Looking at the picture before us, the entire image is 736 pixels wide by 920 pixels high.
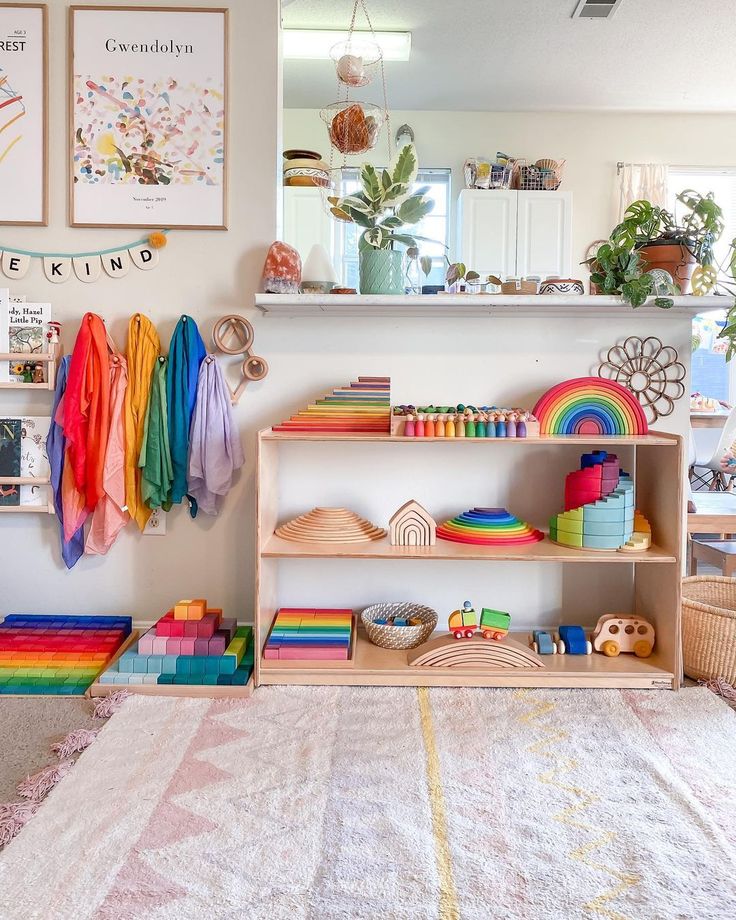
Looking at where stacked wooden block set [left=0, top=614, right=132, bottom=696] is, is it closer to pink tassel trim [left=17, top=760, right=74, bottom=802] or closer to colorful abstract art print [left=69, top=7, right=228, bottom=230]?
pink tassel trim [left=17, top=760, right=74, bottom=802]

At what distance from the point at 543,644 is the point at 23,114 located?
244 centimetres

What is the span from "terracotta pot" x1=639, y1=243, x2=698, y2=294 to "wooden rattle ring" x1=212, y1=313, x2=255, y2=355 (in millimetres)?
1317

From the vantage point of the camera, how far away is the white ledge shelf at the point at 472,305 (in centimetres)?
237

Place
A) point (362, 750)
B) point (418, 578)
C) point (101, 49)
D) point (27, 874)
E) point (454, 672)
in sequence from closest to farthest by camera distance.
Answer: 1. point (27, 874)
2. point (362, 750)
3. point (454, 672)
4. point (101, 49)
5. point (418, 578)

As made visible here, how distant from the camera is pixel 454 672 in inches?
89.4

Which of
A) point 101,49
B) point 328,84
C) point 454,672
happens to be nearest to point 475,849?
point 454,672

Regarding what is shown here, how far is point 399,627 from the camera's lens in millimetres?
2416

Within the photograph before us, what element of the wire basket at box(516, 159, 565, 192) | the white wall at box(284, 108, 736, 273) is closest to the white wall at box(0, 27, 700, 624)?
the wire basket at box(516, 159, 565, 192)

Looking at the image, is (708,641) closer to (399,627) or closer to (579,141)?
(399,627)

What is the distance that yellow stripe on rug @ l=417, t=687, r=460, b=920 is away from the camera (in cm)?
132

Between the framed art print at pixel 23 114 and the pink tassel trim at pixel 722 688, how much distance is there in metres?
2.60

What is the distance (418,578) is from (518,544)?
1.48 ft

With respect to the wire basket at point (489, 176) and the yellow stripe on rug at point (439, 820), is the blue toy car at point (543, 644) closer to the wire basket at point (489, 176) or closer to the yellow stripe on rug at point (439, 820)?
the yellow stripe on rug at point (439, 820)

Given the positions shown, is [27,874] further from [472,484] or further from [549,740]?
[472,484]
